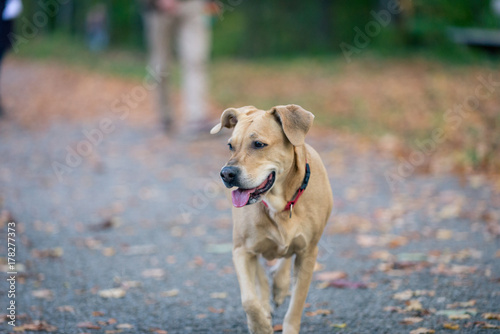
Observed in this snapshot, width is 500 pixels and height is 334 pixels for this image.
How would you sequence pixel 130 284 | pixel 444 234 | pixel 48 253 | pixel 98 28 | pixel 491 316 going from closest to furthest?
pixel 491 316
pixel 130 284
pixel 48 253
pixel 444 234
pixel 98 28

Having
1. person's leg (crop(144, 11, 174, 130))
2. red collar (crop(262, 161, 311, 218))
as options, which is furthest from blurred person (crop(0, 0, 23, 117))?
person's leg (crop(144, 11, 174, 130))

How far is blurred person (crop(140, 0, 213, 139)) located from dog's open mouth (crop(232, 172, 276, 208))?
814 cm

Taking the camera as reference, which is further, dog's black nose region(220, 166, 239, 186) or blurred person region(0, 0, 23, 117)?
blurred person region(0, 0, 23, 117)

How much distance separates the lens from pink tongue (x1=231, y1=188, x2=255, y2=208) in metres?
3.82

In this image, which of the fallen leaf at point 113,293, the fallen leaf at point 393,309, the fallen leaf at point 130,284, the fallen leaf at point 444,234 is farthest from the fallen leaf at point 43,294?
the fallen leaf at point 444,234

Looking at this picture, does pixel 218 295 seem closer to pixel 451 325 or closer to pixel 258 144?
pixel 258 144

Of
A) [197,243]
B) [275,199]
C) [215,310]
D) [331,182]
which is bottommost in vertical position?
[331,182]

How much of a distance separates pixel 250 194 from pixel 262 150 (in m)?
0.32

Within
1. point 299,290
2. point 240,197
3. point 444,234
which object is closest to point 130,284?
point 299,290

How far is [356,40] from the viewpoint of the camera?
29.4 meters

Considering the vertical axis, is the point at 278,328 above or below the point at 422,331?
below

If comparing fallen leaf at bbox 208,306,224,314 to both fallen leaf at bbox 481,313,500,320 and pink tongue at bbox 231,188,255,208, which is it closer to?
pink tongue at bbox 231,188,255,208

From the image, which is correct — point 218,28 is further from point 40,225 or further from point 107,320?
point 107,320

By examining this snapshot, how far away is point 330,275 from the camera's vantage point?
554 centimetres
